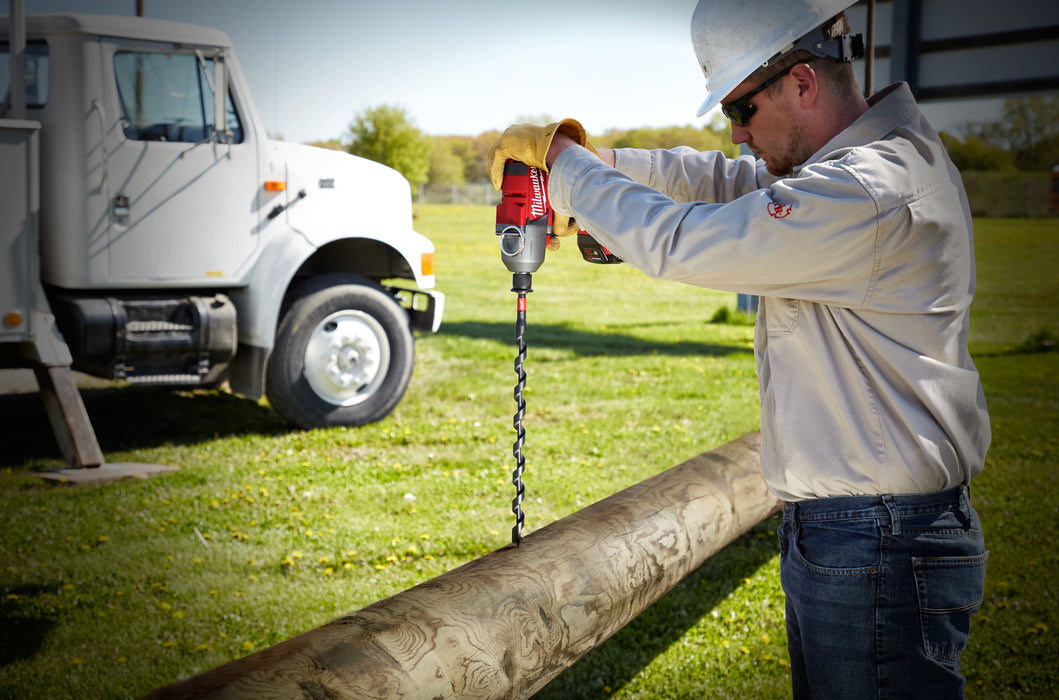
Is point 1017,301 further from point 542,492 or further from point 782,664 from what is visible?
point 782,664

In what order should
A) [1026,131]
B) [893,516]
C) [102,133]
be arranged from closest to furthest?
[893,516] < [102,133] < [1026,131]

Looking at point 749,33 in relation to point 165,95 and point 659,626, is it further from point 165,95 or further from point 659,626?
point 165,95

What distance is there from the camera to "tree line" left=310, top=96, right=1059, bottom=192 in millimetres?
12031

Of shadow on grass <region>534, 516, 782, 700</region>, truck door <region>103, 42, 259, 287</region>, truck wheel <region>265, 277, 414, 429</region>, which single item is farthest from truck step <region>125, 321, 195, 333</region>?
shadow on grass <region>534, 516, 782, 700</region>

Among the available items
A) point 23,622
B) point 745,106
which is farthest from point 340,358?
point 745,106

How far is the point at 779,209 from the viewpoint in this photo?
147 centimetres

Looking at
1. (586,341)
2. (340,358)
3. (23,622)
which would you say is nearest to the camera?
(23,622)

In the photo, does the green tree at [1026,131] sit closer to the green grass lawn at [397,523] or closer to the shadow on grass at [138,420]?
the green grass lawn at [397,523]

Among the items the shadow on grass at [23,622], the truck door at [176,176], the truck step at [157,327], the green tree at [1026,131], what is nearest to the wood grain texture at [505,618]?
the shadow on grass at [23,622]

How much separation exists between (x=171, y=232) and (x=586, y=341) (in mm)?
6261

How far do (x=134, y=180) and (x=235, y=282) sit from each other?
91cm

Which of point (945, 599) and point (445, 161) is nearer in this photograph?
point (945, 599)

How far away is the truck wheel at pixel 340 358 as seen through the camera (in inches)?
240

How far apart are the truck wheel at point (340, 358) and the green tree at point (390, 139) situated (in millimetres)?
28717
